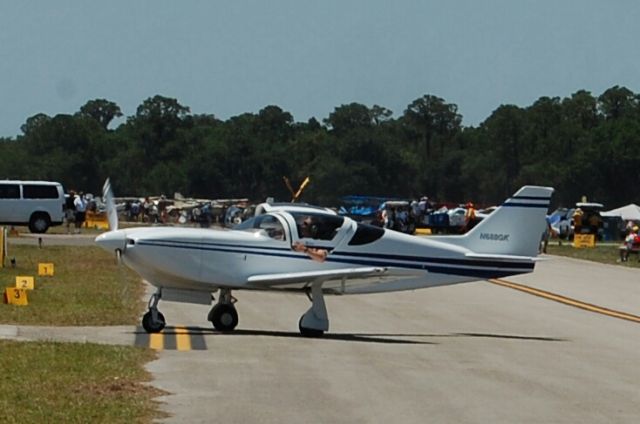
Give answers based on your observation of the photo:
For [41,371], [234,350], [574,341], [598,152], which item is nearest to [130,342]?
[234,350]

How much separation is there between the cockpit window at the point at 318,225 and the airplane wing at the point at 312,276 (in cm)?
65

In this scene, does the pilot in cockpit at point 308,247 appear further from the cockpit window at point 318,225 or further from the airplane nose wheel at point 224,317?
the airplane nose wheel at point 224,317

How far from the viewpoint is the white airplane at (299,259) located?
20266mm

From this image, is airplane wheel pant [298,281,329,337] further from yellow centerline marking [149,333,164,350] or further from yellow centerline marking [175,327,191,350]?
yellow centerline marking [149,333,164,350]

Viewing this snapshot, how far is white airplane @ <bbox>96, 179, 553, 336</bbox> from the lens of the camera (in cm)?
2027

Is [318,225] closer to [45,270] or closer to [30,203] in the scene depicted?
[45,270]

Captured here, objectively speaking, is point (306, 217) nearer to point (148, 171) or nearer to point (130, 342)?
point (130, 342)

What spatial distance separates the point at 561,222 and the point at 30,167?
216ft

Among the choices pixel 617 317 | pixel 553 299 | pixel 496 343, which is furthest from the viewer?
pixel 553 299

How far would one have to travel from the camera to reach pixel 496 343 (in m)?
20.3

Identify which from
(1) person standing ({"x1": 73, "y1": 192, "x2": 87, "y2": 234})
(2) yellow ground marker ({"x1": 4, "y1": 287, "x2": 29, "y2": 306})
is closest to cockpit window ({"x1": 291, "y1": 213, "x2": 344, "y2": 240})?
(2) yellow ground marker ({"x1": 4, "y1": 287, "x2": 29, "y2": 306})

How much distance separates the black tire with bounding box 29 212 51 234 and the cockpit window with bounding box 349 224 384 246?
121ft

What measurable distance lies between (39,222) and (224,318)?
37.0 m

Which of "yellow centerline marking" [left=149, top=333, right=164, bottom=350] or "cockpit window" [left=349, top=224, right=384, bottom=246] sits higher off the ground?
"cockpit window" [left=349, top=224, right=384, bottom=246]
